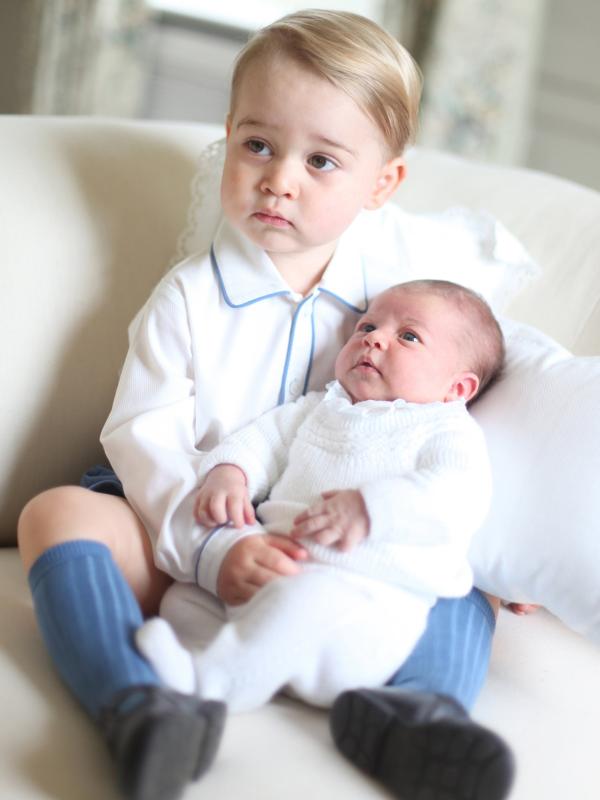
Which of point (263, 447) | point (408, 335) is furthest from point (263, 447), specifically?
point (408, 335)

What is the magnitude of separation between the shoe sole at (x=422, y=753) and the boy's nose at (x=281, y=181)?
1.93ft

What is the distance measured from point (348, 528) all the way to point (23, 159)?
0.69m

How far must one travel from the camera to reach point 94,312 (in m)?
1.32

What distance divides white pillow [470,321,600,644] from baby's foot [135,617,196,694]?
38 cm

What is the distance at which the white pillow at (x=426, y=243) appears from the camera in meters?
1.40

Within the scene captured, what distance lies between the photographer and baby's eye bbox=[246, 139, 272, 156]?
1.22m

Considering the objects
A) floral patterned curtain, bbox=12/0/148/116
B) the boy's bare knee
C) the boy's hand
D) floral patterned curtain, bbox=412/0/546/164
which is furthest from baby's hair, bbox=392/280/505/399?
floral patterned curtain, bbox=12/0/148/116

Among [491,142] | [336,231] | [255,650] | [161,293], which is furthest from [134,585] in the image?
[491,142]

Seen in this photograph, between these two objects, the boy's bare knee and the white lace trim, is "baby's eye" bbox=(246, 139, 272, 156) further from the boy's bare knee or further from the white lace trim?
the boy's bare knee

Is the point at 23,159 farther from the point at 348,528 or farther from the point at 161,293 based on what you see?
the point at 348,528

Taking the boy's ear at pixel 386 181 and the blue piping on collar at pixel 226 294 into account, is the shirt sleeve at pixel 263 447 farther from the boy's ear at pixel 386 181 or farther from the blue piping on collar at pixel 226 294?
the boy's ear at pixel 386 181

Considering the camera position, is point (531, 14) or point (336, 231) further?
point (531, 14)

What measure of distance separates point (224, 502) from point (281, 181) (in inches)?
15.1

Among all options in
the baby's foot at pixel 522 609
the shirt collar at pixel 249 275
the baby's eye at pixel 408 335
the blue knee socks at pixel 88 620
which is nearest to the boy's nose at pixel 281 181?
the shirt collar at pixel 249 275
